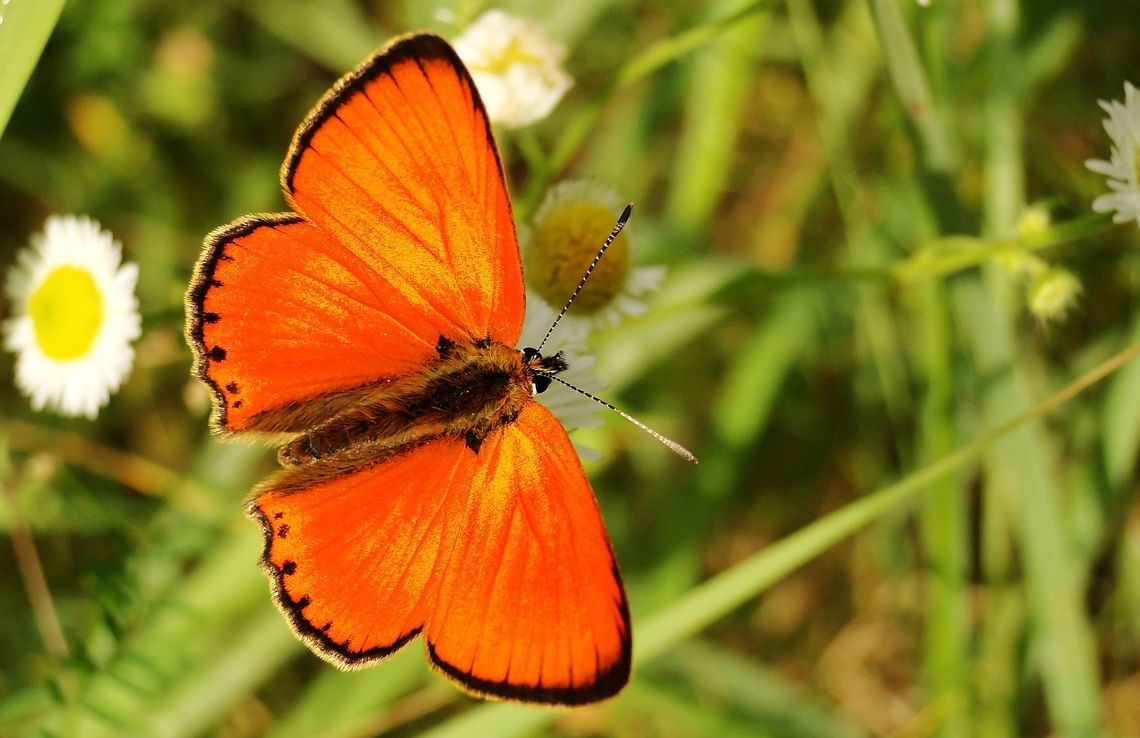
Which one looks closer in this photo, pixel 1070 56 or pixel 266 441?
pixel 266 441

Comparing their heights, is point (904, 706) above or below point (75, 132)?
below

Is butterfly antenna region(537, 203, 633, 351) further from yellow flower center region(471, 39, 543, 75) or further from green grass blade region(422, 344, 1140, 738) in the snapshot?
green grass blade region(422, 344, 1140, 738)

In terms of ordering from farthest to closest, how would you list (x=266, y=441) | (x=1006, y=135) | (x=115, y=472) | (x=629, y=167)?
(x=629, y=167) → (x=115, y=472) → (x=1006, y=135) → (x=266, y=441)

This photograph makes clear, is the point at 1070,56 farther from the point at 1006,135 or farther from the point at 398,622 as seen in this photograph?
the point at 398,622

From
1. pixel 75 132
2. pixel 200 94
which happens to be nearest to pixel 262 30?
pixel 200 94

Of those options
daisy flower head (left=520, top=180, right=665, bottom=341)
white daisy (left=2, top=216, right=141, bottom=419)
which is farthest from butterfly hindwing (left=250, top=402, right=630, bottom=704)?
white daisy (left=2, top=216, right=141, bottom=419)

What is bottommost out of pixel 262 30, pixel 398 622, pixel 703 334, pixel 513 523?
pixel 398 622

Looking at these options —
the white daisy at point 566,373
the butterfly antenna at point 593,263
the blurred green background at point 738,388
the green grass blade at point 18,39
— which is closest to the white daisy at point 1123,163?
the blurred green background at point 738,388
